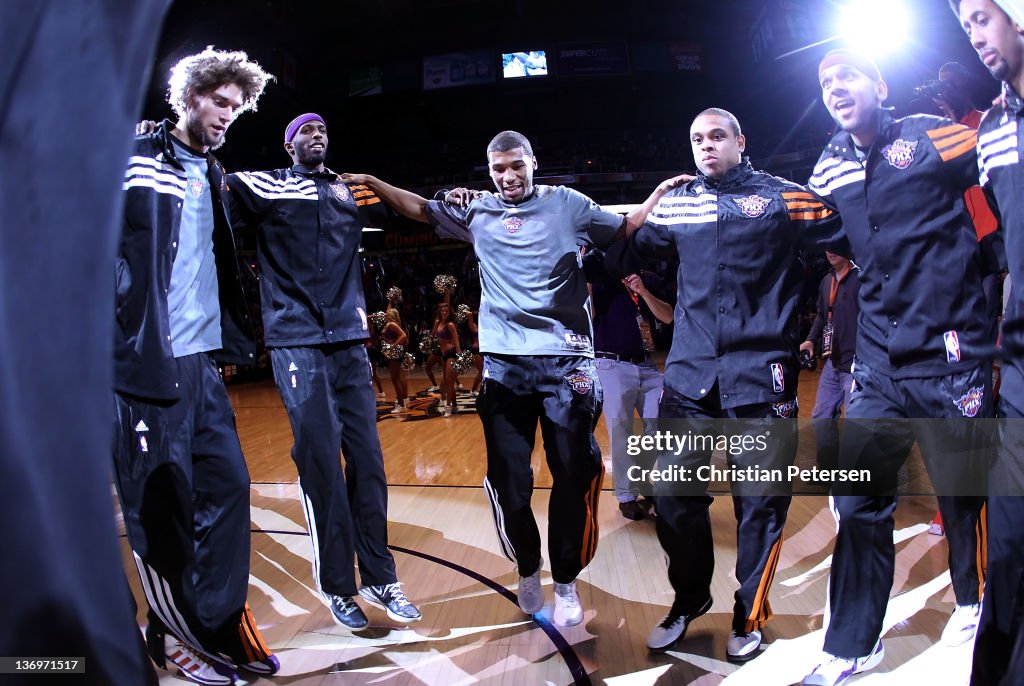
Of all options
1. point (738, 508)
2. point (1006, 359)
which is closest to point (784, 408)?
point (738, 508)

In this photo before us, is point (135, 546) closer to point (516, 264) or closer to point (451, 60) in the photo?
point (516, 264)

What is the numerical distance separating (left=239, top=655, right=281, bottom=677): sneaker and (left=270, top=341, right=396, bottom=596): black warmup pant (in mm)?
334

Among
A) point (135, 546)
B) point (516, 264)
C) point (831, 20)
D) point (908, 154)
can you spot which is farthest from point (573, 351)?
point (135, 546)

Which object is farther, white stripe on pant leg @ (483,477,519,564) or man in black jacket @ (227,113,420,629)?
white stripe on pant leg @ (483,477,519,564)

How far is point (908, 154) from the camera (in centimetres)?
179

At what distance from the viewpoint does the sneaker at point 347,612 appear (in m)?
2.38

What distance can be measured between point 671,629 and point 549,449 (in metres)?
0.75

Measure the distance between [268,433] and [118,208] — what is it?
236 inches

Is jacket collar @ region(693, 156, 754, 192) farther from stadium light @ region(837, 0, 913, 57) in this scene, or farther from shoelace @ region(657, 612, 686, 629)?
shoelace @ region(657, 612, 686, 629)

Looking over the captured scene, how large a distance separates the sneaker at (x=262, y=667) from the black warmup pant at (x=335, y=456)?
334mm

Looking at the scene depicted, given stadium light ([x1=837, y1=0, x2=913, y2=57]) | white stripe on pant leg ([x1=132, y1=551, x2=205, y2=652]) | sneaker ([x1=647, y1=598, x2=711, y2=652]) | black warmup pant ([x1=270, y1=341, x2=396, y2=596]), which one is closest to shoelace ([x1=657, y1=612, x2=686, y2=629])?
sneaker ([x1=647, y1=598, x2=711, y2=652])

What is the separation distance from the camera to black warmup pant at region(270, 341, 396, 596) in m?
2.36

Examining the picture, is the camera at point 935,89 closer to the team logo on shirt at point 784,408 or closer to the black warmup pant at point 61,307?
the team logo on shirt at point 784,408

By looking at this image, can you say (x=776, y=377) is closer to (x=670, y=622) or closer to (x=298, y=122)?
(x=670, y=622)
